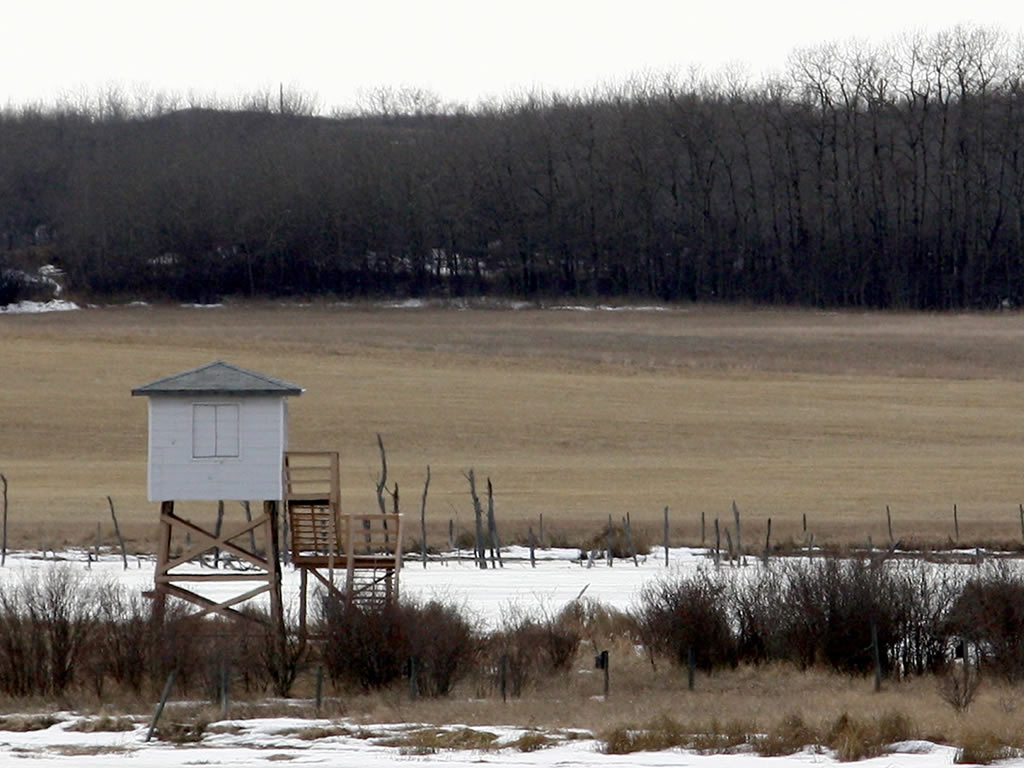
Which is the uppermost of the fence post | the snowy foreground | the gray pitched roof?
the gray pitched roof

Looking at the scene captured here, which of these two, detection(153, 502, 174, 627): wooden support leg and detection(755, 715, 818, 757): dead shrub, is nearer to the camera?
detection(755, 715, 818, 757): dead shrub

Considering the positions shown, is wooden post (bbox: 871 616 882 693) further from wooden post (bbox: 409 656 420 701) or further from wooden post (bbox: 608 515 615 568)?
wooden post (bbox: 608 515 615 568)

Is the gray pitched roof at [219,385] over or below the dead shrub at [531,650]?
over

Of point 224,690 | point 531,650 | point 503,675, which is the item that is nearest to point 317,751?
point 224,690

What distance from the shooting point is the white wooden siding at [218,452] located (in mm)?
26156

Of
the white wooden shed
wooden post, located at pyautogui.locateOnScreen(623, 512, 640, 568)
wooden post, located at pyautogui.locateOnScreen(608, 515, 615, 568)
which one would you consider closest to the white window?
the white wooden shed

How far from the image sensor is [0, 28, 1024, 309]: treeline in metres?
120

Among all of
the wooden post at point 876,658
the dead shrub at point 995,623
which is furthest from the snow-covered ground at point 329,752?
the dead shrub at point 995,623

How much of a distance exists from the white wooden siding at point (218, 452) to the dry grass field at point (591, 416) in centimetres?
1538

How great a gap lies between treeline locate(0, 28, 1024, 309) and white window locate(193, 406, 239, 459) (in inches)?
3544

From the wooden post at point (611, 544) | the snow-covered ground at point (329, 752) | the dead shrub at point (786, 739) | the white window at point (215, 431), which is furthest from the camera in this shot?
the wooden post at point (611, 544)

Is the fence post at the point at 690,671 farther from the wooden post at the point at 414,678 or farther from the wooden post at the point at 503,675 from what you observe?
the wooden post at the point at 414,678

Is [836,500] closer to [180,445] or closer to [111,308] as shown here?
[180,445]

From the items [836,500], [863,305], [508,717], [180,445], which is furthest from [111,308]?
[508,717]
